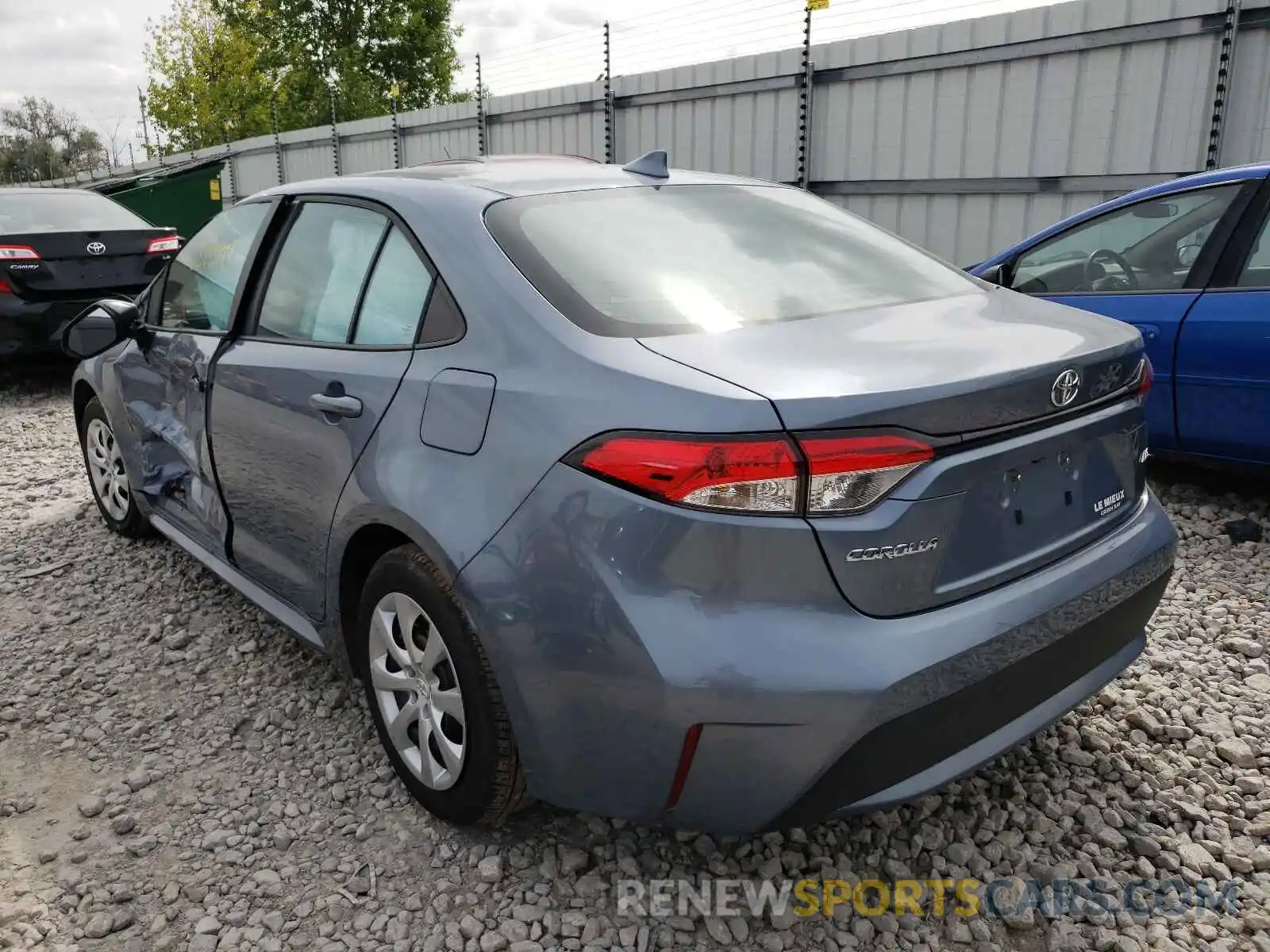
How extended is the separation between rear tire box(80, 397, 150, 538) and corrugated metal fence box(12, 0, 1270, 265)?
6.45 metres

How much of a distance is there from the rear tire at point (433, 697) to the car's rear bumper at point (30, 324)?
6024 mm

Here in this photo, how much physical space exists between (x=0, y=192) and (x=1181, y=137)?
878cm

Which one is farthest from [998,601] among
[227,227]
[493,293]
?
[227,227]

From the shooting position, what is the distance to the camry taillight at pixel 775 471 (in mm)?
1699

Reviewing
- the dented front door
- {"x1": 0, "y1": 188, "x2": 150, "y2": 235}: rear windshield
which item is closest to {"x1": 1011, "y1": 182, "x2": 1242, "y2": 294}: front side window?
the dented front door

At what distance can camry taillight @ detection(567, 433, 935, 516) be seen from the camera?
1.70 m

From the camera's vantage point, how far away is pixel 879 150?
28.4ft

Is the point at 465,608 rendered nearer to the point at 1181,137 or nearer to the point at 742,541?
the point at 742,541

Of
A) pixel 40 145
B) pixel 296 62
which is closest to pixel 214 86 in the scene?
pixel 296 62

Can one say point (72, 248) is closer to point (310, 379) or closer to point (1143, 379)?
point (310, 379)

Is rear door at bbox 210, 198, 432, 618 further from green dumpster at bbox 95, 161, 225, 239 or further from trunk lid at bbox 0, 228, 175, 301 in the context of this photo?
green dumpster at bbox 95, 161, 225, 239

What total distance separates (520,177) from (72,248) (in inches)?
244

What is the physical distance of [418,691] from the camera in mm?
2322

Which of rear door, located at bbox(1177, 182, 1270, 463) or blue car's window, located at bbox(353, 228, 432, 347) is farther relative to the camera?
rear door, located at bbox(1177, 182, 1270, 463)
